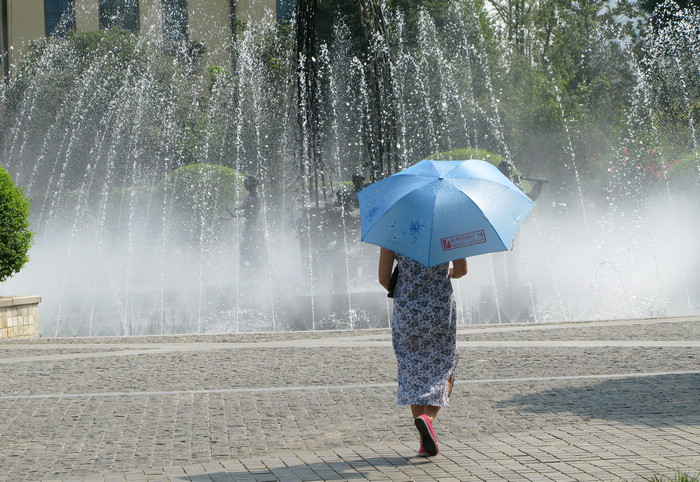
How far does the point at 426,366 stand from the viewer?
5164 millimetres

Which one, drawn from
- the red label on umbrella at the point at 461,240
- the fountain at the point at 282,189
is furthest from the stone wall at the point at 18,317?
the red label on umbrella at the point at 461,240

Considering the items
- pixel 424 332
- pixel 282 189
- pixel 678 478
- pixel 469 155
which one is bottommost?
pixel 678 478

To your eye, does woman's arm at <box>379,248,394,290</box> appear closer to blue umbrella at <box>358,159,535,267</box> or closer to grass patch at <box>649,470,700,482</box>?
blue umbrella at <box>358,159,535,267</box>

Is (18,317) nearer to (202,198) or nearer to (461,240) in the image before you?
(461,240)

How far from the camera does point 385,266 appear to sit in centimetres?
525

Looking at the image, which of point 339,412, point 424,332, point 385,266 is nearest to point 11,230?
point 339,412

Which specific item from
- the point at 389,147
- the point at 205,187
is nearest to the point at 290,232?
the point at 205,187

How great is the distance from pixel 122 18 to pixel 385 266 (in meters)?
54.1

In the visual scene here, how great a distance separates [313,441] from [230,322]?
25.5ft

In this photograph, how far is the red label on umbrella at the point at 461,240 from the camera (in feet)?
16.0

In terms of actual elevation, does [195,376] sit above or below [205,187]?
below

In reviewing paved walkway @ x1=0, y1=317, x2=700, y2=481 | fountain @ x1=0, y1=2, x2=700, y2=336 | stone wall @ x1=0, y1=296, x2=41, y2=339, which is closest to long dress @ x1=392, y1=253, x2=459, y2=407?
paved walkway @ x1=0, y1=317, x2=700, y2=481

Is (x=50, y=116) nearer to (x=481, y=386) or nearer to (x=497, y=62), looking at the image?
(x=497, y=62)

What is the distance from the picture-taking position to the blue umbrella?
192 inches
